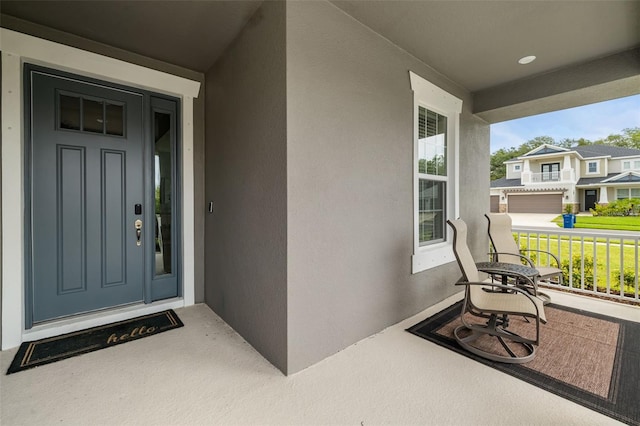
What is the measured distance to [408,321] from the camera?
2727 millimetres

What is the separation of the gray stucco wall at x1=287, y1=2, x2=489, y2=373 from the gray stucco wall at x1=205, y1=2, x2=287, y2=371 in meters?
0.11

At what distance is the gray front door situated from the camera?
7.66 ft

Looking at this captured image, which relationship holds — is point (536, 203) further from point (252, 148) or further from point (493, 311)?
point (252, 148)

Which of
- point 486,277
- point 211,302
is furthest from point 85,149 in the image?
point 486,277

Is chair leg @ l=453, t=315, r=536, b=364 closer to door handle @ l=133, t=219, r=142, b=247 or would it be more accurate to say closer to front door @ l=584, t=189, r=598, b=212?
front door @ l=584, t=189, r=598, b=212

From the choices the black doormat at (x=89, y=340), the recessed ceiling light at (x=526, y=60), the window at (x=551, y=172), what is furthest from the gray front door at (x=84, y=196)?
the window at (x=551, y=172)

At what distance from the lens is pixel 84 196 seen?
2.54m

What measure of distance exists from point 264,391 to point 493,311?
185cm

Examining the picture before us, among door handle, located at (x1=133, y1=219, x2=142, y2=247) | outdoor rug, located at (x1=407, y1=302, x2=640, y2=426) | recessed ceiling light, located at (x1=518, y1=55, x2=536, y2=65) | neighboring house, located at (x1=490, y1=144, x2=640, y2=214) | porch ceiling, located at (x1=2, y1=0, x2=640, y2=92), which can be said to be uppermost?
recessed ceiling light, located at (x1=518, y1=55, x2=536, y2=65)

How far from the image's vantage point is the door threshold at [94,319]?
90.5 inches

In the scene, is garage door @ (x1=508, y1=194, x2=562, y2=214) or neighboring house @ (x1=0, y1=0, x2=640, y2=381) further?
garage door @ (x1=508, y1=194, x2=562, y2=214)

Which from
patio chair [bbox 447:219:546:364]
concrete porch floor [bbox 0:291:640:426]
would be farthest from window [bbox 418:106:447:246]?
concrete porch floor [bbox 0:291:640:426]

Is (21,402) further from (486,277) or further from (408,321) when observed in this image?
(486,277)

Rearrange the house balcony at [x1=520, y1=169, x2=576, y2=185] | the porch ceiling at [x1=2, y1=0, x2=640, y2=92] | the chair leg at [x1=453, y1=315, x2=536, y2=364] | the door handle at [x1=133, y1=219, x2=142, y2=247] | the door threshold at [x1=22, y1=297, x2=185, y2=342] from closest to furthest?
the chair leg at [x1=453, y1=315, x2=536, y2=364] < the porch ceiling at [x1=2, y1=0, x2=640, y2=92] < the door threshold at [x1=22, y1=297, x2=185, y2=342] < the door handle at [x1=133, y1=219, x2=142, y2=247] < the house balcony at [x1=520, y1=169, x2=576, y2=185]
